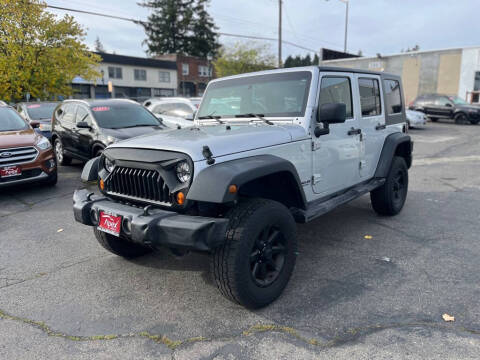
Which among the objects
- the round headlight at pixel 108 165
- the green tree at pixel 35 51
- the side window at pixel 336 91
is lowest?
the round headlight at pixel 108 165

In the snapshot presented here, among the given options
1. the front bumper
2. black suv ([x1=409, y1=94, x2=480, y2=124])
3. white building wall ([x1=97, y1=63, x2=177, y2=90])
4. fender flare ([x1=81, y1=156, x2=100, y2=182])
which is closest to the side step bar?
the front bumper

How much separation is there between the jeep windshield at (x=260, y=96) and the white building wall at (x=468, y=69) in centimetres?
2899

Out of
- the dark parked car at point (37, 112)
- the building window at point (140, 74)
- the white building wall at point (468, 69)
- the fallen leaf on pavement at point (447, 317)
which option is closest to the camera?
the fallen leaf on pavement at point (447, 317)

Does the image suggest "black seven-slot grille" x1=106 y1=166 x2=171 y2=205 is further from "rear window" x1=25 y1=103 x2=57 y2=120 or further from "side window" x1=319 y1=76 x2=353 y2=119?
"rear window" x1=25 y1=103 x2=57 y2=120

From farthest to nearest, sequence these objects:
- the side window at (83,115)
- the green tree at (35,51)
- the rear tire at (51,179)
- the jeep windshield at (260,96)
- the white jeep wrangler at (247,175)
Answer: the green tree at (35,51)
the side window at (83,115)
the rear tire at (51,179)
the jeep windshield at (260,96)
the white jeep wrangler at (247,175)

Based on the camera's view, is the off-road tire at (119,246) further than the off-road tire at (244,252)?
Yes

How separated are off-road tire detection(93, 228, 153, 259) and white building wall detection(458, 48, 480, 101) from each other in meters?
30.3

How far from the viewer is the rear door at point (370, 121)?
4570mm

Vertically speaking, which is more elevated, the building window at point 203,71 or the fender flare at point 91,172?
the building window at point 203,71

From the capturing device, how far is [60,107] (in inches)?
368

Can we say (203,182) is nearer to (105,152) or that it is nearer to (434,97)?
(105,152)

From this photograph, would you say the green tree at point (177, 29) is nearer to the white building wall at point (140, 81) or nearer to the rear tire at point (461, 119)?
the white building wall at point (140, 81)

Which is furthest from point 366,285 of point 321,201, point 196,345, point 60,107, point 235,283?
point 60,107

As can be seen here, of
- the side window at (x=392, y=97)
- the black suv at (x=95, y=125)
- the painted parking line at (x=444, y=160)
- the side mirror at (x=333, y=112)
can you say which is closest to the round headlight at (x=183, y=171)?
the side mirror at (x=333, y=112)
